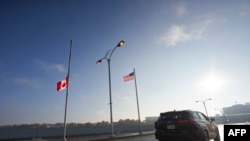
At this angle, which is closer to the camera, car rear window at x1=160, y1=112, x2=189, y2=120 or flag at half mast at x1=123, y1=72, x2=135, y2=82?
car rear window at x1=160, y1=112, x2=189, y2=120

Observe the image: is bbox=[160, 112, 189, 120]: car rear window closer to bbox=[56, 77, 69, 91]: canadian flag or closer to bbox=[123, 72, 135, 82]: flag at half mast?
bbox=[56, 77, 69, 91]: canadian flag

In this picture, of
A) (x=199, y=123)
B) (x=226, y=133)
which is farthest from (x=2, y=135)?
(x=226, y=133)

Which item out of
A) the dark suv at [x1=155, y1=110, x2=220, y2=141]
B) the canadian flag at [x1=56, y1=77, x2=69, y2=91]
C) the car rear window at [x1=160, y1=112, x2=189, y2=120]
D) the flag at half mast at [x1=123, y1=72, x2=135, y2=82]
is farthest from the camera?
the flag at half mast at [x1=123, y1=72, x2=135, y2=82]

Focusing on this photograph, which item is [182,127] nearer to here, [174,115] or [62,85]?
[174,115]

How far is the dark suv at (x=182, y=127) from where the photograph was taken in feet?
27.4

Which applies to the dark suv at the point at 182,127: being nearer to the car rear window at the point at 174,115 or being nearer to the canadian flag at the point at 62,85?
the car rear window at the point at 174,115

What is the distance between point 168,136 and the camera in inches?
346

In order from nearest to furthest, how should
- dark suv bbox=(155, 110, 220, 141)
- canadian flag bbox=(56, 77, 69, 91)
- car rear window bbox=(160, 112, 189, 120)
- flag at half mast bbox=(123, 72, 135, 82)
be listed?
dark suv bbox=(155, 110, 220, 141) < car rear window bbox=(160, 112, 189, 120) < canadian flag bbox=(56, 77, 69, 91) < flag at half mast bbox=(123, 72, 135, 82)

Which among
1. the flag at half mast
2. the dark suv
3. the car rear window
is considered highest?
the flag at half mast

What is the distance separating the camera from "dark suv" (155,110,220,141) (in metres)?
8.34

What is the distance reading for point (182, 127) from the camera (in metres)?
8.52

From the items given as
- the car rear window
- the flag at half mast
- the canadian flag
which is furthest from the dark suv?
the flag at half mast

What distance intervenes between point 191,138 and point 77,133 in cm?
3338

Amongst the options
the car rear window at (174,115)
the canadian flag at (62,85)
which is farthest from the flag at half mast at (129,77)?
the car rear window at (174,115)
